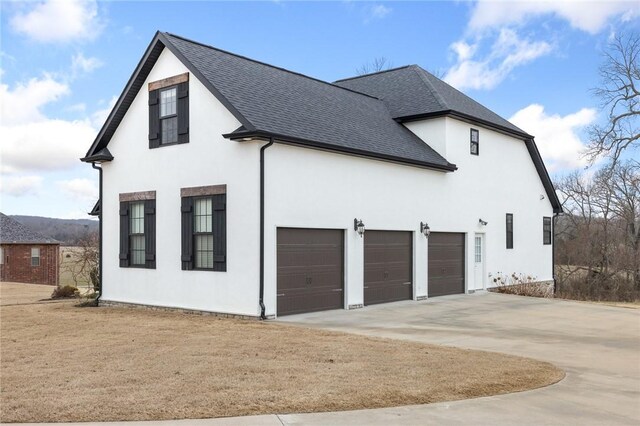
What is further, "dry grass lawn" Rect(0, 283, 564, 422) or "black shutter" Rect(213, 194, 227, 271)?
"black shutter" Rect(213, 194, 227, 271)

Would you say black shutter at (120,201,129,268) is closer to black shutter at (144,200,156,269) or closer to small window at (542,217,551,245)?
black shutter at (144,200,156,269)

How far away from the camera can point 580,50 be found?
955 inches

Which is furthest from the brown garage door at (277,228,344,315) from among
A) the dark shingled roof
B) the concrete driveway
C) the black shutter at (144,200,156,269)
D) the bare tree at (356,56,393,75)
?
the bare tree at (356,56,393,75)

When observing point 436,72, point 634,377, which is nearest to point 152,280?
point 634,377

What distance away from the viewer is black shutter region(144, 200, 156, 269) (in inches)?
663

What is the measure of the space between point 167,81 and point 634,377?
1318 cm

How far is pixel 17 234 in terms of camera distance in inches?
1519

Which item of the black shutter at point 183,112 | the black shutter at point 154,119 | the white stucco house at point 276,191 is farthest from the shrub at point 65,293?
the black shutter at point 183,112

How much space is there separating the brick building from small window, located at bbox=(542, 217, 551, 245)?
28.8 meters

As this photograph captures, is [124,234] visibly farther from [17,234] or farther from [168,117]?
[17,234]

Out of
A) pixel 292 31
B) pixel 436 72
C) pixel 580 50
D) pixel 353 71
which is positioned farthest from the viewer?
pixel 353 71

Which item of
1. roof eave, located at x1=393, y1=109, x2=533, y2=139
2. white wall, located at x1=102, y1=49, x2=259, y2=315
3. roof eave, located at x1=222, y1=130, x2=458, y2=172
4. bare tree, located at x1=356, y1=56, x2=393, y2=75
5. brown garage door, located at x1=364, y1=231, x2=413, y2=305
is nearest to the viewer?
roof eave, located at x1=222, y1=130, x2=458, y2=172

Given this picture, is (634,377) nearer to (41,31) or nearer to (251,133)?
(251,133)

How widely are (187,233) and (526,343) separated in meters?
8.82
